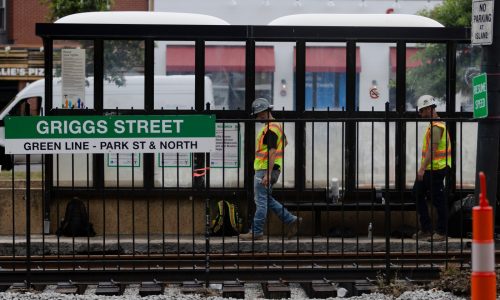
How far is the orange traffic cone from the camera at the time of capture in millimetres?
6602

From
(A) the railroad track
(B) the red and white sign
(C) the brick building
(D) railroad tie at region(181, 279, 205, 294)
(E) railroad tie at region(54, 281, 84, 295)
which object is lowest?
(E) railroad tie at region(54, 281, 84, 295)

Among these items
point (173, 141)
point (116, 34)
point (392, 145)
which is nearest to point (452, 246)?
point (392, 145)

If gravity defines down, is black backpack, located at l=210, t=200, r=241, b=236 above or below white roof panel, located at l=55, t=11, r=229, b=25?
below

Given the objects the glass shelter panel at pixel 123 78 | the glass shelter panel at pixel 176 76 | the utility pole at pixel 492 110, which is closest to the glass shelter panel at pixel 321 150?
the glass shelter panel at pixel 176 76

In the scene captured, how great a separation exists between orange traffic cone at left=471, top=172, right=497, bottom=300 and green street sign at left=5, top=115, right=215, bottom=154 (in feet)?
11.3

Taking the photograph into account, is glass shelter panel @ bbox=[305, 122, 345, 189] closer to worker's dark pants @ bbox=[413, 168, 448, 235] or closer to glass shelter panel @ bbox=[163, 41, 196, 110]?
worker's dark pants @ bbox=[413, 168, 448, 235]

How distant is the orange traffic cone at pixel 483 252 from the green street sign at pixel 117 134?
3432mm

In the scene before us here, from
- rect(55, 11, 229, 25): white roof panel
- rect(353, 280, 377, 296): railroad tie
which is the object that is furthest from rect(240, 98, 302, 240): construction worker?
rect(55, 11, 229, 25): white roof panel

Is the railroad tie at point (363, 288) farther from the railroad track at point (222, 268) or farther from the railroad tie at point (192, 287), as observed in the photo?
the railroad tie at point (192, 287)

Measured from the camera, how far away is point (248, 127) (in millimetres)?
12469

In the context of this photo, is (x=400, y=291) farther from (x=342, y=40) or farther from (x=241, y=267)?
(x=342, y=40)

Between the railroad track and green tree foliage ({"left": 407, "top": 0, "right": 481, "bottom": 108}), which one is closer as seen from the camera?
the railroad track

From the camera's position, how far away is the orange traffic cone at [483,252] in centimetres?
660

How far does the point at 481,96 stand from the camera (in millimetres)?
8977
